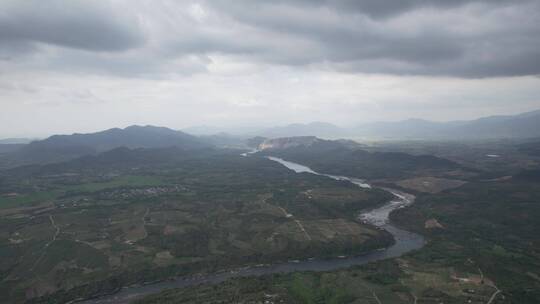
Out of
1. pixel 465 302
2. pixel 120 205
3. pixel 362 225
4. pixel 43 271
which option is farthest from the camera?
pixel 120 205

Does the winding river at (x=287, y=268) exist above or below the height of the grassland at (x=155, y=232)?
below

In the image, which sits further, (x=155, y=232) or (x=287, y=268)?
(x=155, y=232)

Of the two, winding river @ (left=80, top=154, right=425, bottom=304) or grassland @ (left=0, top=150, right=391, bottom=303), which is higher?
grassland @ (left=0, top=150, right=391, bottom=303)

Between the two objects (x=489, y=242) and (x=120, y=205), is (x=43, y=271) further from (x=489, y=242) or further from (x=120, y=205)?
(x=489, y=242)

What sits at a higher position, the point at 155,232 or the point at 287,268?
the point at 155,232

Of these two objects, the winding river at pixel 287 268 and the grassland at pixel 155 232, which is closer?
the winding river at pixel 287 268

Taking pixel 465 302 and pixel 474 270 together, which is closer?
pixel 465 302

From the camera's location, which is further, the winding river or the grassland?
the grassland

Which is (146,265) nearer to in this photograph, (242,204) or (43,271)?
(43,271)

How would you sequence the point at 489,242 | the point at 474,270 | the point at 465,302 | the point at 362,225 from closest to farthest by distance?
1. the point at 465,302
2. the point at 474,270
3. the point at 489,242
4. the point at 362,225

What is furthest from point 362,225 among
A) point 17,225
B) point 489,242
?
point 17,225
